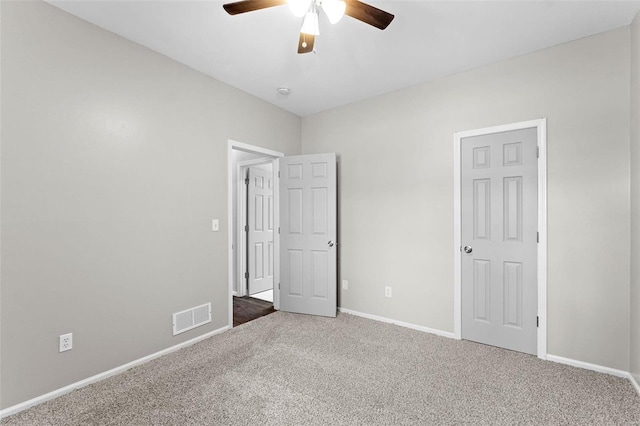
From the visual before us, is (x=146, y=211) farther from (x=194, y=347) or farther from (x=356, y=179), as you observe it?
(x=356, y=179)

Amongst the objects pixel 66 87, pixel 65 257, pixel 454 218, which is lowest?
pixel 65 257

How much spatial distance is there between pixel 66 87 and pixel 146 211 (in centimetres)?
102

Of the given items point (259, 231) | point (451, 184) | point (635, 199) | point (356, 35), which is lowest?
point (259, 231)

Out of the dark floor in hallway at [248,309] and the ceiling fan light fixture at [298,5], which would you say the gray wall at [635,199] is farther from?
the dark floor in hallway at [248,309]

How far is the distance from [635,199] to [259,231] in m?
4.25

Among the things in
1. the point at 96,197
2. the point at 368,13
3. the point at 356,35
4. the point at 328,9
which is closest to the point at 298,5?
the point at 328,9

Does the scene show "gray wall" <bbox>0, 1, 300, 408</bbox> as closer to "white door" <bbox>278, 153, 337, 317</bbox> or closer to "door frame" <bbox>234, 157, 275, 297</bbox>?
"white door" <bbox>278, 153, 337, 317</bbox>

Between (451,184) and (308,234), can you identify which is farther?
(308,234)

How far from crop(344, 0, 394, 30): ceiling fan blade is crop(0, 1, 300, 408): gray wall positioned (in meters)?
1.89

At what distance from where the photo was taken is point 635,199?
218 cm

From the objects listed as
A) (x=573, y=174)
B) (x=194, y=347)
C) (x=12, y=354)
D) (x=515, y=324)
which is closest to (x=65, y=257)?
(x=12, y=354)

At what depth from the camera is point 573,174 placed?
2490 mm

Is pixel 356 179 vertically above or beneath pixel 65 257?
above

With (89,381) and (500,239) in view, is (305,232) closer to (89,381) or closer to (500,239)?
(500,239)
